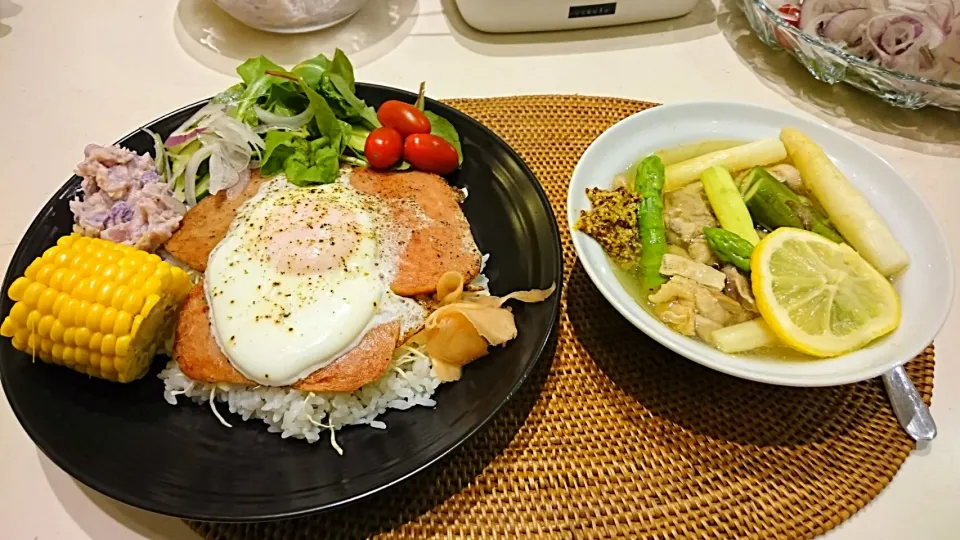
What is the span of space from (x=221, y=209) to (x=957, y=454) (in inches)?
86.4

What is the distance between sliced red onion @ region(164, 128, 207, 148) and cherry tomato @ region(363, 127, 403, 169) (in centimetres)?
53

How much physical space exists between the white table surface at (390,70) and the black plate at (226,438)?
884 millimetres

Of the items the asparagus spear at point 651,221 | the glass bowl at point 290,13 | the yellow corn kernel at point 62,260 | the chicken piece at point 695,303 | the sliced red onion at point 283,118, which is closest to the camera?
the yellow corn kernel at point 62,260

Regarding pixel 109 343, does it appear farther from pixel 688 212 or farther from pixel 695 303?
pixel 688 212

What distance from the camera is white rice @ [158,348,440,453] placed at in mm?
1604

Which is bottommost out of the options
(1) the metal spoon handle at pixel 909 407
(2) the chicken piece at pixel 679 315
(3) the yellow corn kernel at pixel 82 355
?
(1) the metal spoon handle at pixel 909 407

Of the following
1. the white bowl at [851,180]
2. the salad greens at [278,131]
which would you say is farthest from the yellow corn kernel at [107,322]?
the white bowl at [851,180]

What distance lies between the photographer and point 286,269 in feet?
5.81

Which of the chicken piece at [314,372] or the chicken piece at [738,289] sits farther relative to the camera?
the chicken piece at [738,289]

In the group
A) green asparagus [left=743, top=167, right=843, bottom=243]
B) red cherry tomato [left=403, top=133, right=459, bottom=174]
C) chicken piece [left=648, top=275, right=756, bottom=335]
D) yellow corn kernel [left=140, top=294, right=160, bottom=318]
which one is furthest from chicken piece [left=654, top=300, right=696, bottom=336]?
yellow corn kernel [left=140, top=294, right=160, bottom=318]

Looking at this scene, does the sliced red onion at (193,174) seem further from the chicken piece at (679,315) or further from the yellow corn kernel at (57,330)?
the chicken piece at (679,315)

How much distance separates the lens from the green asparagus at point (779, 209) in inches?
76.0

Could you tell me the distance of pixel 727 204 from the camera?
1.95 metres

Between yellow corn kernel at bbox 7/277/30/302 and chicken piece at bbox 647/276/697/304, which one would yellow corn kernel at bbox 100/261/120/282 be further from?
chicken piece at bbox 647/276/697/304
